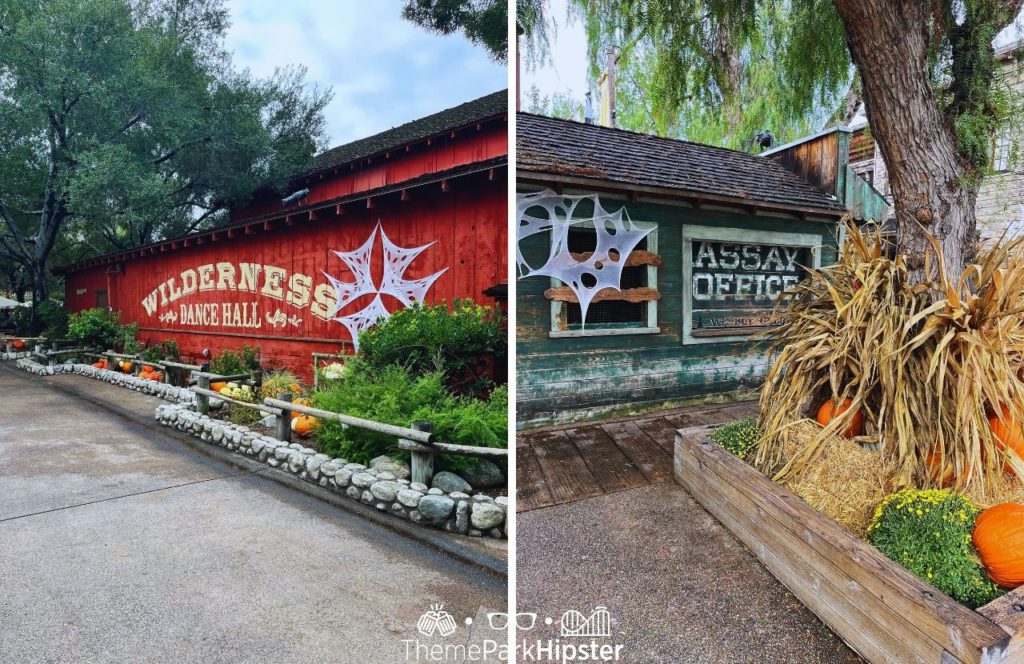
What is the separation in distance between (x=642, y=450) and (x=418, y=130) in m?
9.98

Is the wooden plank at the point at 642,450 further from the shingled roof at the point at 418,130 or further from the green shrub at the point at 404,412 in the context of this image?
the shingled roof at the point at 418,130

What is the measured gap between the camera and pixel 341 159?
1336 centimetres

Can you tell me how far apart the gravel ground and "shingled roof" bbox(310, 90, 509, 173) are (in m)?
8.22

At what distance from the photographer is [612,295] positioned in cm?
470

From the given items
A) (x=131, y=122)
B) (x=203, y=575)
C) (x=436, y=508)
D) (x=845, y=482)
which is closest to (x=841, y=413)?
(x=845, y=482)

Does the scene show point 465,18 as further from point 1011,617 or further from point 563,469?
point 1011,617

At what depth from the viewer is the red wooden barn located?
18.2ft

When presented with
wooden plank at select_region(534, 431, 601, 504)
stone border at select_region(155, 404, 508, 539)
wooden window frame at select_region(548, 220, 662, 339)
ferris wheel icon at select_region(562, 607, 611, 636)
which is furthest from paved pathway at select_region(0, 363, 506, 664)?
wooden window frame at select_region(548, 220, 662, 339)

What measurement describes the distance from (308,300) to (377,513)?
4.48 m

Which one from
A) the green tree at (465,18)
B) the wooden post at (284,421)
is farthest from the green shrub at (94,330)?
the green tree at (465,18)

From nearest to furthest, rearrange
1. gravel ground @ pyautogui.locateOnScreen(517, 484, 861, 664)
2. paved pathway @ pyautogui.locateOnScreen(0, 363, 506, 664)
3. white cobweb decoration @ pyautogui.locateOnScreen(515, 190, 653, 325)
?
gravel ground @ pyautogui.locateOnScreen(517, 484, 861, 664) < paved pathway @ pyautogui.locateOnScreen(0, 363, 506, 664) < white cobweb decoration @ pyautogui.locateOnScreen(515, 190, 653, 325)

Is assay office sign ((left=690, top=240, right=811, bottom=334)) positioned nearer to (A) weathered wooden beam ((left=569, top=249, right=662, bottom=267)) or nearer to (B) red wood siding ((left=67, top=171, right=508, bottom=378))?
(A) weathered wooden beam ((left=569, top=249, right=662, bottom=267))

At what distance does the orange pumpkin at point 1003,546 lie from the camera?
70.6 inches

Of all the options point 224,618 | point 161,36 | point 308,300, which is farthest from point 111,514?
point 161,36
